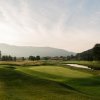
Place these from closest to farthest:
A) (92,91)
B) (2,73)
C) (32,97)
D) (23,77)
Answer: (32,97)
(92,91)
(23,77)
(2,73)

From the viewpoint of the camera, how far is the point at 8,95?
2544 cm

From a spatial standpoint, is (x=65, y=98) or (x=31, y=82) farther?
(x=31, y=82)

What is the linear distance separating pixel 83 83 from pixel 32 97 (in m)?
15.1

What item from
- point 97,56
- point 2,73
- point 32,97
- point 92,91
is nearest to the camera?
point 32,97

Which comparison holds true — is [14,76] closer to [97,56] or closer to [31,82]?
[31,82]

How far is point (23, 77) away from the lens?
35.5 meters

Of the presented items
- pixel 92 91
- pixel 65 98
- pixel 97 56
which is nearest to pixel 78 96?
pixel 65 98

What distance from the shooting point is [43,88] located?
99.5 ft

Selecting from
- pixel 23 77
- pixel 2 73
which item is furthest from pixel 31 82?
pixel 2 73

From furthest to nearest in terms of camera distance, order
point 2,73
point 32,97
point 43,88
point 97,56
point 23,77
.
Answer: point 97,56 < point 2,73 < point 23,77 < point 43,88 < point 32,97

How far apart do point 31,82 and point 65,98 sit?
8645 millimetres

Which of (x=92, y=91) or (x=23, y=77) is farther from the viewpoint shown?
(x=23, y=77)

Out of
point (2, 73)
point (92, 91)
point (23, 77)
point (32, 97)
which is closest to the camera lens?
point (32, 97)

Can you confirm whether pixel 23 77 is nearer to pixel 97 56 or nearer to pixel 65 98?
pixel 65 98
